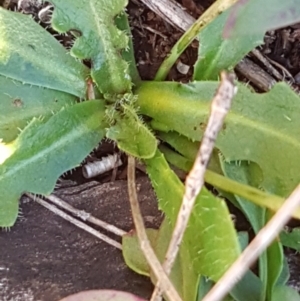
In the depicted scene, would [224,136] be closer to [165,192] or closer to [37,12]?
[165,192]

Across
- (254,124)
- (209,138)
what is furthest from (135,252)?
→ (209,138)

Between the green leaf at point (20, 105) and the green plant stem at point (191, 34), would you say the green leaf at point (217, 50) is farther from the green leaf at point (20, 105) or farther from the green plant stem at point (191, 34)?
the green leaf at point (20, 105)

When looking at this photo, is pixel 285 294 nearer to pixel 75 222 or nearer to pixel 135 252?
pixel 135 252

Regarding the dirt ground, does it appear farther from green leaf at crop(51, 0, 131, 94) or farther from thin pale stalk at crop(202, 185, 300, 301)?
thin pale stalk at crop(202, 185, 300, 301)

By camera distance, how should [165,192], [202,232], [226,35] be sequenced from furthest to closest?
[165,192], [202,232], [226,35]

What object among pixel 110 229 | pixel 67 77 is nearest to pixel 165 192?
pixel 110 229

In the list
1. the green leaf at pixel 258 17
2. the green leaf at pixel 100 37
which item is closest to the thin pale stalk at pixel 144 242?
the green leaf at pixel 100 37
